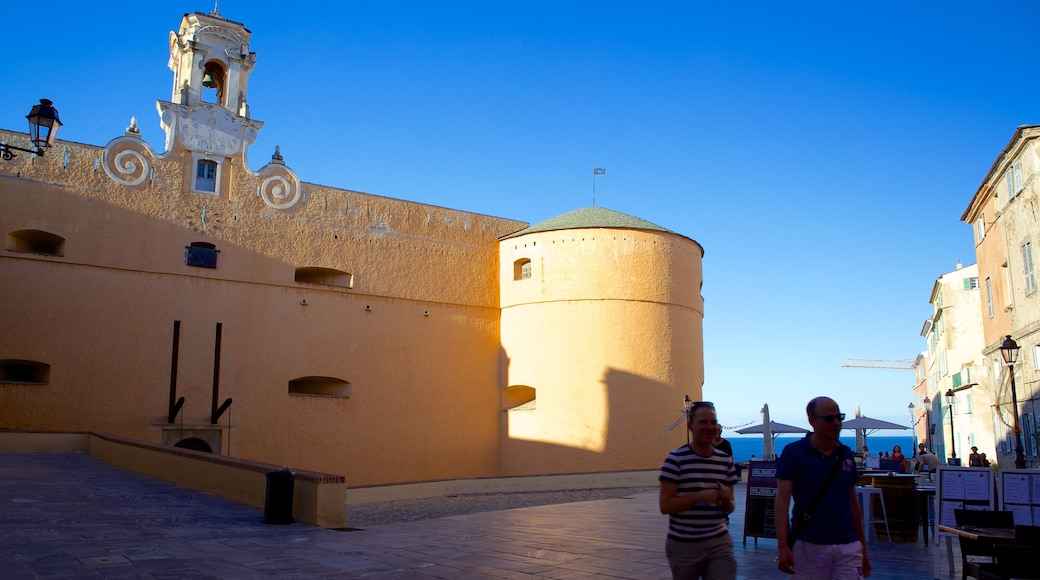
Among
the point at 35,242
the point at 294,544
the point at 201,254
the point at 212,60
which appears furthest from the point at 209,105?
the point at 294,544

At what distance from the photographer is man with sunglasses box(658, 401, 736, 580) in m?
3.30

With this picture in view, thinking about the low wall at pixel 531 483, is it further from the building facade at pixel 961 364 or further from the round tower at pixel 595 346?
the building facade at pixel 961 364

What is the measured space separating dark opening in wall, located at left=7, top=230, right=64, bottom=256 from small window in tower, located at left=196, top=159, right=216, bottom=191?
2975mm

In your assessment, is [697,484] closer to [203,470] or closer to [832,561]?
[832,561]

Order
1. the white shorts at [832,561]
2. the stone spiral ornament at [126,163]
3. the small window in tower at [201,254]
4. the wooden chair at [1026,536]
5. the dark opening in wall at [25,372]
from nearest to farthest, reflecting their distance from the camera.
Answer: the white shorts at [832,561], the wooden chair at [1026,536], the dark opening in wall at [25,372], the stone spiral ornament at [126,163], the small window in tower at [201,254]

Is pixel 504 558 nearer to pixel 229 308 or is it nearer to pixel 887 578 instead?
pixel 887 578

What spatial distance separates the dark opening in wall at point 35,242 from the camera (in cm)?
1547

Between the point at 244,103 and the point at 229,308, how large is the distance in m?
4.75

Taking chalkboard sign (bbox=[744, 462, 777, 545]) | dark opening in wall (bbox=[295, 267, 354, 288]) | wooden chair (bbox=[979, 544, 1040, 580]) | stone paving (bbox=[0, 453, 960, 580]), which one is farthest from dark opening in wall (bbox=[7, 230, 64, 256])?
wooden chair (bbox=[979, 544, 1040, 580])

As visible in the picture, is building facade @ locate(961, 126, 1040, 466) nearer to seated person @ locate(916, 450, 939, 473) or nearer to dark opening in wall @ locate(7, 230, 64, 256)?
seated person @ locate(916, 450, 939, 473)

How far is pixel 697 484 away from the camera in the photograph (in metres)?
3.35

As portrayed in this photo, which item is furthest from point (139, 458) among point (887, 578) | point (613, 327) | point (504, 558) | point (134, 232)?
point (613, 327)

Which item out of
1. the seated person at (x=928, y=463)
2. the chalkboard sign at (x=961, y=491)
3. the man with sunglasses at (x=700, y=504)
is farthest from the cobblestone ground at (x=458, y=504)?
the man with sunglasses at (x=700, y=504)

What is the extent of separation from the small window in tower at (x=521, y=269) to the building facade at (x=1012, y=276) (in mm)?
10490
